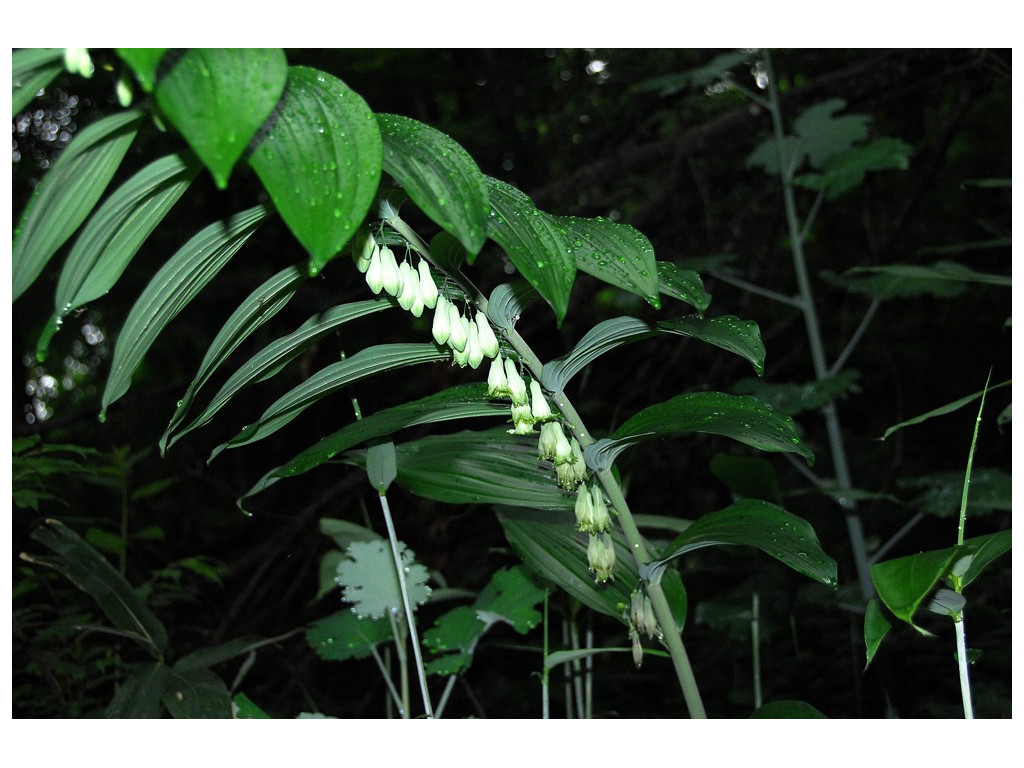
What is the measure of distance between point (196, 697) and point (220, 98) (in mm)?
688

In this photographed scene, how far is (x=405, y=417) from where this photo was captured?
60cm

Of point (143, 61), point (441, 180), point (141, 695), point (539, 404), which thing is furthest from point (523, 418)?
point (141, 695)

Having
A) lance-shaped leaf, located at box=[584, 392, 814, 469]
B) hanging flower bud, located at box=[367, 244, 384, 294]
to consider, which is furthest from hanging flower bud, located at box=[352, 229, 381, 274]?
lance-shaped leaf, located at box=[584, 392, 814, 469]

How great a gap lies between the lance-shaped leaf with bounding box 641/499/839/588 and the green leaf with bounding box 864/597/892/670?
29 millimetres

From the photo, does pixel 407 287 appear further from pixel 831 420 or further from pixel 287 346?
pixel 831 420

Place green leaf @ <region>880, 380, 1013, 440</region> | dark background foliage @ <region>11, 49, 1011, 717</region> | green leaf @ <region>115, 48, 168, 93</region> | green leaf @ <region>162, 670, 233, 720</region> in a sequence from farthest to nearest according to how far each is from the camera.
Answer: dark background foliage @ <region>11, 49, 1011, 717</region> → green leaf @ <region>162, 670, 233, 720</region> → green leaf @ <region>880, 380, 1013, 440</region> → green leaf @ <region>115, 48, 168, 93</region>

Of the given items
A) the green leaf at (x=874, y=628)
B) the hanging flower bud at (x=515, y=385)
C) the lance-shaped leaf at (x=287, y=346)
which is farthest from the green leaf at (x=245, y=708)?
the green leaf at (x=874, y=628)

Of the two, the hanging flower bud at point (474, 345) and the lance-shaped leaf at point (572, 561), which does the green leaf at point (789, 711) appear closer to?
the lance-shaped leaf at point (572, 561)

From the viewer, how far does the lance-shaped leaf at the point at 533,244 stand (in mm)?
398

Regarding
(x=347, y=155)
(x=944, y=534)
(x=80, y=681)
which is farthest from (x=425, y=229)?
(x=944, y=534)

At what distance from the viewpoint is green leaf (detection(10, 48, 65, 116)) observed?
347 mm

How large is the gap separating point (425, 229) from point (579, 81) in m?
1.25

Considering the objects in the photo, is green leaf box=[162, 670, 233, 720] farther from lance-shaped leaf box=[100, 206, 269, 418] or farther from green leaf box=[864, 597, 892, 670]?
green leaf box=[864, 597, 892, 670]
